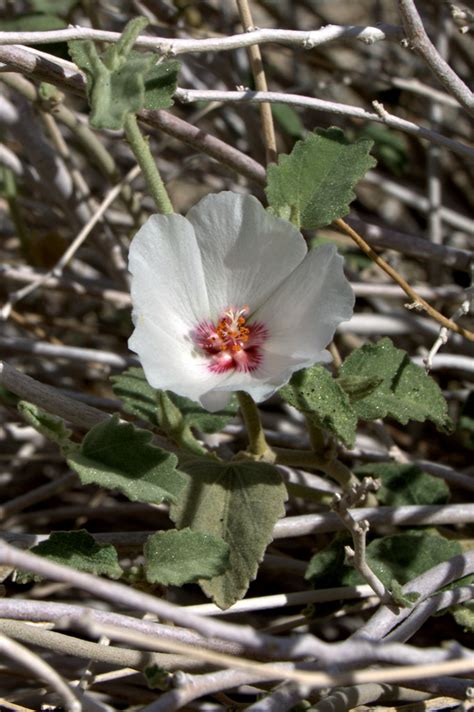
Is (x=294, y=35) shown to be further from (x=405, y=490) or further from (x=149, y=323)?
(x=405, y=490)

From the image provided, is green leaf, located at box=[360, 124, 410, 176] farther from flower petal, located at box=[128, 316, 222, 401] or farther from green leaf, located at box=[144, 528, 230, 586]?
green leaf, located at box=[144, 528, 230, 586]

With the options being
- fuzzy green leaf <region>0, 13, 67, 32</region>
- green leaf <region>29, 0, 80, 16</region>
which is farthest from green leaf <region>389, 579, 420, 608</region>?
green leaf <region>29, 0, 80, 16</region>

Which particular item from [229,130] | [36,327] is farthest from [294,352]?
[229,130]

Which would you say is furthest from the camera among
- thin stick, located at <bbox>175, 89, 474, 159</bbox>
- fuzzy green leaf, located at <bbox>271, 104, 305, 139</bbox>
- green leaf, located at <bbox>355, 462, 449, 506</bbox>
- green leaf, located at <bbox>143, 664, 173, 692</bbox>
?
fuzzy green leaf, located at <bbox>271, 104, 305, 139</bbox>

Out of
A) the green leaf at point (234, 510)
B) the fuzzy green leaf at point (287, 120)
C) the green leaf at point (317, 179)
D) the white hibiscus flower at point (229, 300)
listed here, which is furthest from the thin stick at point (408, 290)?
the fuzzy green leaf at point (287, 120)

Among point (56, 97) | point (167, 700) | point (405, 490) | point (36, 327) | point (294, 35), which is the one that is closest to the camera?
point (167, 700)

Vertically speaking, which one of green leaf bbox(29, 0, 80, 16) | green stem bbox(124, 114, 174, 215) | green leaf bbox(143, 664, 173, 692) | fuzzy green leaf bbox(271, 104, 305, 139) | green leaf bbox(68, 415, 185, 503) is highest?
green leaf bbox(29, 0, 80, 16)
